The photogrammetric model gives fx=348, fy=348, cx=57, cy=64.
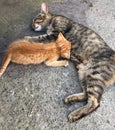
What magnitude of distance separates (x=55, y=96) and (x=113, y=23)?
1.39m

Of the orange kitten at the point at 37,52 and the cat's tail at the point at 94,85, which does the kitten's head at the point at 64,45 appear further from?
the cat's tail at the point at 94,85

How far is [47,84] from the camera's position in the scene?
341 centimetres

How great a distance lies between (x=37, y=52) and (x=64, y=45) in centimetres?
37

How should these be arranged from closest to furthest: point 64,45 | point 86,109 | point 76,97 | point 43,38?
1. point 86,109
2. point 76,97
3. point 64,45
4. point 43,38

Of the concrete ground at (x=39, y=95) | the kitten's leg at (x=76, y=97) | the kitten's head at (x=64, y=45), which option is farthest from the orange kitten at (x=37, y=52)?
the kitten's leg at (x=76, y=97)

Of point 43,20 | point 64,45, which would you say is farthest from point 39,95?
point 43,20

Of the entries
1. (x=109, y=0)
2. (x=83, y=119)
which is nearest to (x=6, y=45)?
(x=83, y=119)

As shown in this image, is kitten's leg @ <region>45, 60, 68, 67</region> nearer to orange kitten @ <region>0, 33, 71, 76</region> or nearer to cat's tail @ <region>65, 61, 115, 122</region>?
orange kitten @ <region>0, 33, 71, 76</region>

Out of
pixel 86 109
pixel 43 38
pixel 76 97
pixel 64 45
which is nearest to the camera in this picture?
pixel 86 109

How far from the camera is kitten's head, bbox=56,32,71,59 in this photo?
3520 millimetres

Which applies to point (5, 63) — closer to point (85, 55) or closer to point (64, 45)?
point (64, 45)

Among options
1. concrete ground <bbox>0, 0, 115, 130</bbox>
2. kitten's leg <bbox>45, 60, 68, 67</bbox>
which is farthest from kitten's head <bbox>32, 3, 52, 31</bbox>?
kitten's leg <bbox>45, 60, 68, 67</bbox>

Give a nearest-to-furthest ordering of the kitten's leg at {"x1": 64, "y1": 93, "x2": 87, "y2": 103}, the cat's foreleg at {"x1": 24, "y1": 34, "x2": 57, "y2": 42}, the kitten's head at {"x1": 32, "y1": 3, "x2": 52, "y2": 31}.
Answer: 1. the kitten's leg at {"x1": 64, "y1": 93, "x2": 87, "y2": 103}
2. the cat's foreleg at {"x1": 24, "y1": 34, "x2": 57, "y2": 42}
3. the kitten's head at {"x1": 32, "y1": 3, "x2": 52, "y2": 31}

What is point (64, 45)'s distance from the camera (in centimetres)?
354
